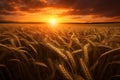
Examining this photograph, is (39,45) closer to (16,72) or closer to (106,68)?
(16,72)

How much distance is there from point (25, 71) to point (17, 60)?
6cm

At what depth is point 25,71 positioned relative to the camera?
813 mm

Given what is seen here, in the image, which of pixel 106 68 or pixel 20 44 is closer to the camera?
pixel 106 68

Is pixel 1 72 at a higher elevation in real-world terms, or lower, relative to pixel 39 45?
lower

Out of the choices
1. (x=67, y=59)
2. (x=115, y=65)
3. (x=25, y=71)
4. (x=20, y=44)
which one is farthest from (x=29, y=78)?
(x=115, y=65)

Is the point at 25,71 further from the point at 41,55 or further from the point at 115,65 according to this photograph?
the point at 115,65

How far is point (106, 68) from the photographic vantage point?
32.5 inches

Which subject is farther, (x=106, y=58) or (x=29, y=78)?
(x=106, y=58)

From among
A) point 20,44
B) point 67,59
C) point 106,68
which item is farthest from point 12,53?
point 106,68

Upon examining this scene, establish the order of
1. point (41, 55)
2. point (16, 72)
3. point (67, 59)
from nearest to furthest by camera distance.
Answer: point (67, 59) < point (16, 72) < point (41, 55)

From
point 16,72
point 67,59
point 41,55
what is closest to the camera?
point 67,59

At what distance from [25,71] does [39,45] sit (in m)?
0.25

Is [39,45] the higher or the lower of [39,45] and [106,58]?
the higher

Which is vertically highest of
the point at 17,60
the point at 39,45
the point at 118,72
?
the point at 39,45
